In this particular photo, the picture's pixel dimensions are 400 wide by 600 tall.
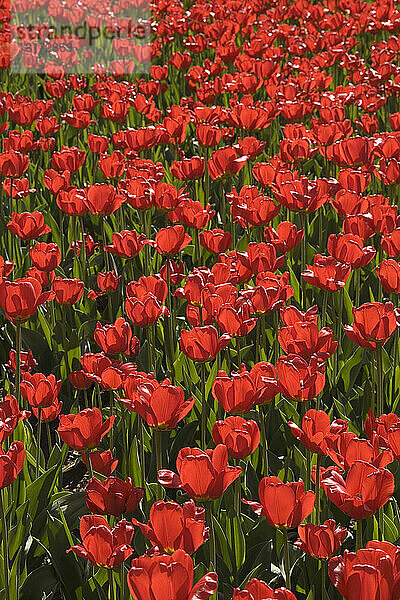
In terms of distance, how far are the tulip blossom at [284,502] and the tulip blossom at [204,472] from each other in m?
0.08

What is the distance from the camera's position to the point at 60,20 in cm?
901

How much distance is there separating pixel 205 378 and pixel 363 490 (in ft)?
4.16

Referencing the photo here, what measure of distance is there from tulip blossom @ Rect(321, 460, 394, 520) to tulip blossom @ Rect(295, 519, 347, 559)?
69mm

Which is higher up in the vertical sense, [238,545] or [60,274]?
[238,545]

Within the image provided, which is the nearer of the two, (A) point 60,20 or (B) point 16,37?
(B) point 16,37

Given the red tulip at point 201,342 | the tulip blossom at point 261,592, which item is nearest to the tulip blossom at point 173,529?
the tulip blossom at point 261,592

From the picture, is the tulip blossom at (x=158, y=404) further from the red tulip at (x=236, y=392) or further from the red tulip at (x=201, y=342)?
the red tulip at (x=201, y=342)

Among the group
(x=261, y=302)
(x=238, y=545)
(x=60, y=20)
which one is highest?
(x=261, y=302)

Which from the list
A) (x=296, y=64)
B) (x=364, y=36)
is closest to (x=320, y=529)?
(x=296, y=64)

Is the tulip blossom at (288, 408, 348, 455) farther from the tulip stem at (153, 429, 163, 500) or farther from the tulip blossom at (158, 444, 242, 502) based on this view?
the tulip stem at (153, 429, 163, 500)

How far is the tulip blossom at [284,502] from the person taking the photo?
158 cm

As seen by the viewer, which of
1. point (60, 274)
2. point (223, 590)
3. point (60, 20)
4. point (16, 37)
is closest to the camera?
point (223, 590)

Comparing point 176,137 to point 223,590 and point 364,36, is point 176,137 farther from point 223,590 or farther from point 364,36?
point 364,36

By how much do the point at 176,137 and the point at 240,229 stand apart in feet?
1.91
